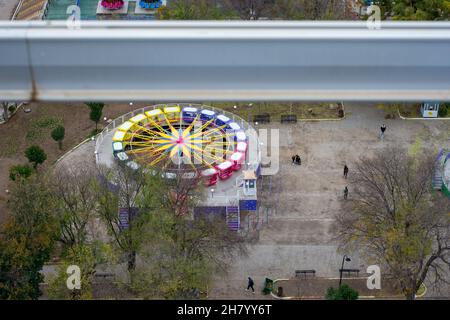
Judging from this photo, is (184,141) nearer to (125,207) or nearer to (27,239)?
(125,207)

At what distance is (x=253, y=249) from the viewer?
74.6 feet

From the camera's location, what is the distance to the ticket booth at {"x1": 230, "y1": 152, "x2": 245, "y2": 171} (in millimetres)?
24928

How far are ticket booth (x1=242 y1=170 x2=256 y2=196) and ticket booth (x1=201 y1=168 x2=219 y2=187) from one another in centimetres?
97

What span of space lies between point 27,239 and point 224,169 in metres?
7.47

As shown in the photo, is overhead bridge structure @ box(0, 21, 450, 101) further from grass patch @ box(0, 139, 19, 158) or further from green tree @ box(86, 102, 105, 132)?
green tree @ box(86, 102, 105, 132)

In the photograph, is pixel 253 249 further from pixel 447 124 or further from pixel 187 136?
pixel 447 124

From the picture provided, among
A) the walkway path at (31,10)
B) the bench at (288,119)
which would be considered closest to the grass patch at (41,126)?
the bench at (288,119)

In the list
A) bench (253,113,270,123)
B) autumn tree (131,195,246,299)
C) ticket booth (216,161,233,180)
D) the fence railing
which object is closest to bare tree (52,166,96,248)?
autumn tree (131,195,246,299)

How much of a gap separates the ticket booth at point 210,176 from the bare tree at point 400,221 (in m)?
4.15

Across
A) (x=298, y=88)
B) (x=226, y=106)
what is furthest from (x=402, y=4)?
(x=298, y=88)

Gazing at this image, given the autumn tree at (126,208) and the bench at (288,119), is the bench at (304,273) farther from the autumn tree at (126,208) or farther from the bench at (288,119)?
the bench at (288,119)

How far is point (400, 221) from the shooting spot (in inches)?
764

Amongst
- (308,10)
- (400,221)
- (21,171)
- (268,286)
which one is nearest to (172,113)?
(21,171)
